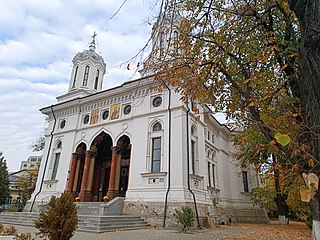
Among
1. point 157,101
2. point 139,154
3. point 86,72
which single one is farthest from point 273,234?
point 86,72

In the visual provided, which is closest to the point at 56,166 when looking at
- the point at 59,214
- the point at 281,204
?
the point at 59,214

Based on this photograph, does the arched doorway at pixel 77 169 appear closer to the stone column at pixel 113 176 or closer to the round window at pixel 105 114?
the round window at pixel 105 114

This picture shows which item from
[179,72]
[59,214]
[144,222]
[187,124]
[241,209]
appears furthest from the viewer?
[241,209]

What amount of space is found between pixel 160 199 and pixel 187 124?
4.62 meters

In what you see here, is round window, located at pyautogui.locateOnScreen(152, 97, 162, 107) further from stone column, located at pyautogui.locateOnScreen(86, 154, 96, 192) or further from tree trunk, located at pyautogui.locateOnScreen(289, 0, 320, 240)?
tree trunk, located at pyautogui.locateOnScreen(289, 0, 320, 240)

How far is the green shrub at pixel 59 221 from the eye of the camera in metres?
5.74

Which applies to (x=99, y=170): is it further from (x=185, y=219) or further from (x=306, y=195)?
(x=306, y=195)

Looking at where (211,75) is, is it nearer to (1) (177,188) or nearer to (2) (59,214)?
(2) (59,214)

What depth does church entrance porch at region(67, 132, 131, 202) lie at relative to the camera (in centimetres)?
1606

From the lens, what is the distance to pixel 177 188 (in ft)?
41.4

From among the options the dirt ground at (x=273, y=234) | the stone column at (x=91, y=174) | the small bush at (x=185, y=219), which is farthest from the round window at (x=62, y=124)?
the dirt ground at (x=273, y=234)

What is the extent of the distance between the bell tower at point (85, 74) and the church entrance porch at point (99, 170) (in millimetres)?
6189

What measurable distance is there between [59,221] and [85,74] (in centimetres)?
1897

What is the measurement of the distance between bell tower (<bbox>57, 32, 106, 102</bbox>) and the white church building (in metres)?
0.09
